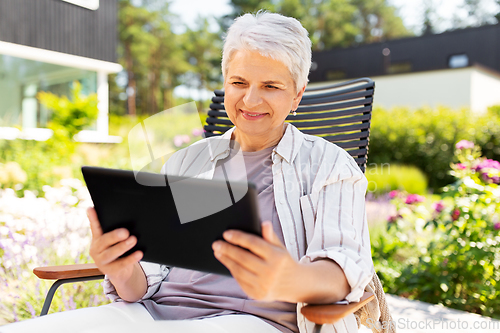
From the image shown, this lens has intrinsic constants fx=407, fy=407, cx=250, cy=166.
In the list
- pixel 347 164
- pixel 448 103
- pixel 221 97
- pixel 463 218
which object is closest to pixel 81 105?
pixel 221 97

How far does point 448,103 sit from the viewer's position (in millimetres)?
13367

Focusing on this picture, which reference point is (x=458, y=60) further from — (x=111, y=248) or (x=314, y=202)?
(x=111, y=248)

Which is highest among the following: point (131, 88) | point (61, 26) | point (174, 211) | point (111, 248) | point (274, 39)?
point (131, 88)

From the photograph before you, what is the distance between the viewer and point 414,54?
19.4m

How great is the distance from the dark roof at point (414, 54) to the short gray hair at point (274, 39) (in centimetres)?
1791

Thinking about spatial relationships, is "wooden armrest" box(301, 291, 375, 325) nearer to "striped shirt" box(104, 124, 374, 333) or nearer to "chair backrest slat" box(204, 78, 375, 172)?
"striped shirt" box(104, 124, 374, 333)

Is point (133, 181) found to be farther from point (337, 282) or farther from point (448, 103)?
point (448, 103)

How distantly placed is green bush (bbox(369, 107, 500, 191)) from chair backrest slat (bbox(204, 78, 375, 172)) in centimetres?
837

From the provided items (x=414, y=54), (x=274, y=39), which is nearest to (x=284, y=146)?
(x=274, y=39)

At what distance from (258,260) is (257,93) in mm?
679

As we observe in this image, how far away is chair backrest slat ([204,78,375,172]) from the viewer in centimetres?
204

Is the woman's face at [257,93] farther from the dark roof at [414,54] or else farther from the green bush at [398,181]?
the dark roof at [414,54]

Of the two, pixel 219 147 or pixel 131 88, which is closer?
pixel 219 147

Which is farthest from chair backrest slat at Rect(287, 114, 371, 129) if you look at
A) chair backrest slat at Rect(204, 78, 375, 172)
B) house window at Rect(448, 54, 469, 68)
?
house window at Rect(448, 54, 469, 68)
